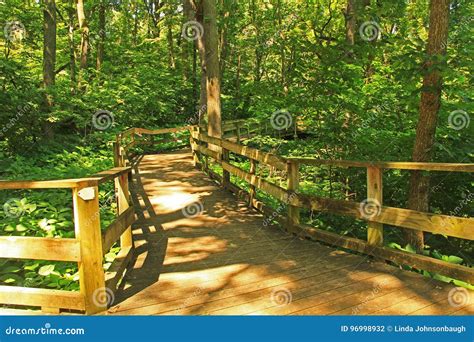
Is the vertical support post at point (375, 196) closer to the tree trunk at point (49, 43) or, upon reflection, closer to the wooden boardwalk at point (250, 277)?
the wooden boardwalk at point (250, 277)

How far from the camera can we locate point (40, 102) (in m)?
12.6

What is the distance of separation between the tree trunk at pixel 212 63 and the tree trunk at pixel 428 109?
6.83m

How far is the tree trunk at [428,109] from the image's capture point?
565cm

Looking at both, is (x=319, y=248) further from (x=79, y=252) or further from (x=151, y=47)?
(x=151, y=47)

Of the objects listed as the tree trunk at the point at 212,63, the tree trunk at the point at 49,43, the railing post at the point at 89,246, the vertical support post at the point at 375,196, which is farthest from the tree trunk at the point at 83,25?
the vertical support post at the point at 375,196

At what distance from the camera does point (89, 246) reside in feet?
12.1

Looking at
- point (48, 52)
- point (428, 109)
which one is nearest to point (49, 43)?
point (48, 52)

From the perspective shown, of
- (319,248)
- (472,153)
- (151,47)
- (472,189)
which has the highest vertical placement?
(151,47)

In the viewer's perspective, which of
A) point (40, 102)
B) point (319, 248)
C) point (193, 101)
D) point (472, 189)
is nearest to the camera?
point (319, 248)

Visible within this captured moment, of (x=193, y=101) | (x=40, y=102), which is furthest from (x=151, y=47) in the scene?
(x=40, y=102)

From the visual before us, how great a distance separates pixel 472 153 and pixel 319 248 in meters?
3.48

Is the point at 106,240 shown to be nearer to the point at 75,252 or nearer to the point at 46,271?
the point at 75,252

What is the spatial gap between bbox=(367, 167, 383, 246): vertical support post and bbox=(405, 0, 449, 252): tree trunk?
4.03 ft
